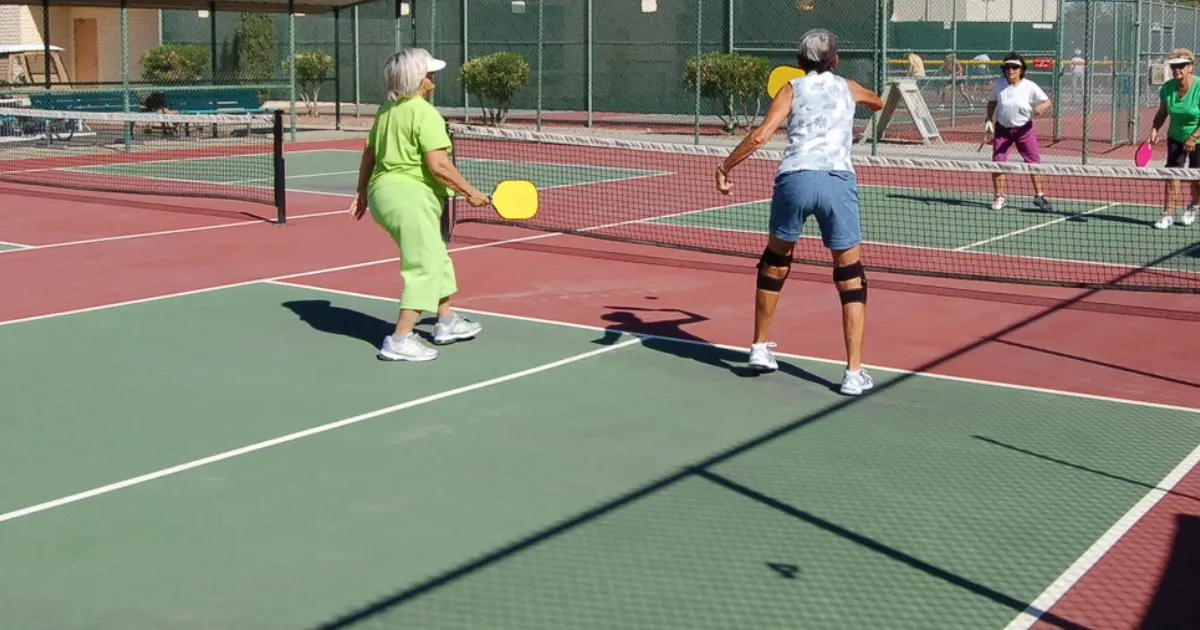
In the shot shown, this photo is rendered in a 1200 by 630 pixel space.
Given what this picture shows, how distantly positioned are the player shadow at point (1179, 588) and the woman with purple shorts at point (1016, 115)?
431 inches

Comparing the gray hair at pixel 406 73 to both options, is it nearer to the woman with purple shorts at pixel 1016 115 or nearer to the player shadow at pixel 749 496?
the player shadow at pixel 749 496

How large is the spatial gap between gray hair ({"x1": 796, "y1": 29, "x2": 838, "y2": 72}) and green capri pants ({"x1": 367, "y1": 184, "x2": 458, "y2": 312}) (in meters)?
2.40

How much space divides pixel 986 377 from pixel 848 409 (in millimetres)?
1159

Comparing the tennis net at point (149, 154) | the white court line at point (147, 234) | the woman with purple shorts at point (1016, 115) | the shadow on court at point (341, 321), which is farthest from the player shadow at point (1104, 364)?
the white court line at point (147, 234)

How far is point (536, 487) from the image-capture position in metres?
6.52

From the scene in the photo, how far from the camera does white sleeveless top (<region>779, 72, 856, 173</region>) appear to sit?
8.18 metres

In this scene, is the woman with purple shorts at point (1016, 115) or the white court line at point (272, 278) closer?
the white court line at point (272, 278)

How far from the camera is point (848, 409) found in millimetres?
7914

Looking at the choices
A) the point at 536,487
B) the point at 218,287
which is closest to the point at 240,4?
the point at 218,287

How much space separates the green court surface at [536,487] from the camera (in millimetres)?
5254

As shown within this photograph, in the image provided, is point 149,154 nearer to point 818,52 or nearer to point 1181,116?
point 1181,116

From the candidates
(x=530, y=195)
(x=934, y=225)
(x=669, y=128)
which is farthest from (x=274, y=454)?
(x=669, y=128)

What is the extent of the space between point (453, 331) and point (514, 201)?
1067 millimetres

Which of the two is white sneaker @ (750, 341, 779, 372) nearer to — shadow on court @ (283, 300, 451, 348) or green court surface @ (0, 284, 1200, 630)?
green court surface @ (0, 284, 1200, 630)
